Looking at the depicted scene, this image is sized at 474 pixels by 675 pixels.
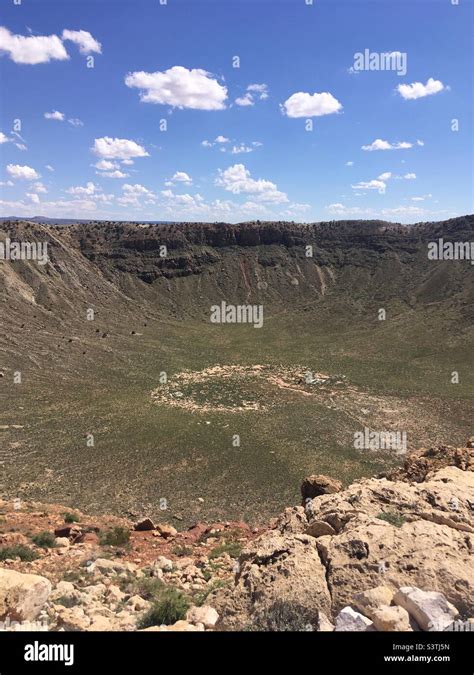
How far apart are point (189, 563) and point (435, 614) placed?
885 cm

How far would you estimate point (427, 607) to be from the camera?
745 cm

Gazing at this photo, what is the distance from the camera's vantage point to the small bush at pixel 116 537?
1576 centimetres

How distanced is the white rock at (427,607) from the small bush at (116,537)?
11.1 m

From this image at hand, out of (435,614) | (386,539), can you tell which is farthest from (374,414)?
(435,614)

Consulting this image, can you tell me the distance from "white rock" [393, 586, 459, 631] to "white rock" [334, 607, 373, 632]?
0.76 meters

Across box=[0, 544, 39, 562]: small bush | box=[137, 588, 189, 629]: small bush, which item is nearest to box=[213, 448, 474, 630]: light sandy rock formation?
box=[137, 588, 189, 629]: small bush

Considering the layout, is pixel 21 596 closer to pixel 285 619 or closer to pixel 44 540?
pixel 285 619

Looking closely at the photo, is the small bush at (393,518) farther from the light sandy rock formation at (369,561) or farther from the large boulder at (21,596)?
the large boulder at (21,596)

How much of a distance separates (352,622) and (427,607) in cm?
133

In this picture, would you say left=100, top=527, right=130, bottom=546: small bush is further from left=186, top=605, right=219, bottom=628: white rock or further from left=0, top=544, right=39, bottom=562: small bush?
left=186, top=605, right=219, bottom=628: white rock

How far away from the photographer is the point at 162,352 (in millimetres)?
56844

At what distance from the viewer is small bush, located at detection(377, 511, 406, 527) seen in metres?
11.1

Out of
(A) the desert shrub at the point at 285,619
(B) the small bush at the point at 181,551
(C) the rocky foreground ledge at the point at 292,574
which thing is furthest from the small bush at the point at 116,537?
(A) the desert shrub at the point at 285,619
